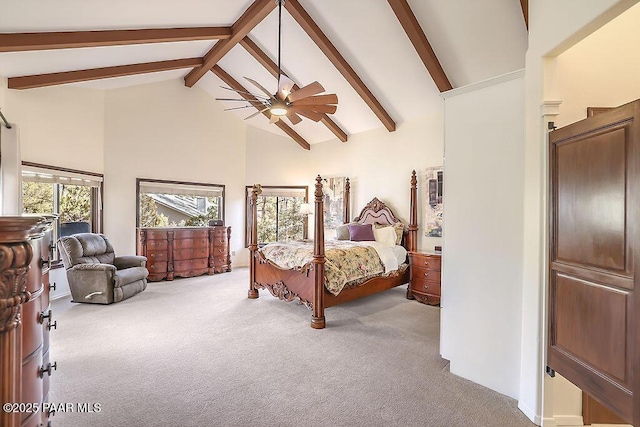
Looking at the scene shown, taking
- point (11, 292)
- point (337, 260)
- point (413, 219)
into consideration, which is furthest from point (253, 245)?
point (11, 292)

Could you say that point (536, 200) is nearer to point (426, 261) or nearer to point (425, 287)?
point (426, 261)

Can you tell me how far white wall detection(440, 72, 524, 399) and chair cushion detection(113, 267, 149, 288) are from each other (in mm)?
4495

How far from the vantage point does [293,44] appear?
5152mm

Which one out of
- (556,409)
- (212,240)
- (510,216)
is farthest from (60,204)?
(556,409)

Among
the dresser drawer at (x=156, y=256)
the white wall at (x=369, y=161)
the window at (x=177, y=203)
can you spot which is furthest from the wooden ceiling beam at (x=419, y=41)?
the dresser drawer at (x=156, y=256)

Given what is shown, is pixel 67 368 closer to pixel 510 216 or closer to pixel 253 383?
pixel 253 383

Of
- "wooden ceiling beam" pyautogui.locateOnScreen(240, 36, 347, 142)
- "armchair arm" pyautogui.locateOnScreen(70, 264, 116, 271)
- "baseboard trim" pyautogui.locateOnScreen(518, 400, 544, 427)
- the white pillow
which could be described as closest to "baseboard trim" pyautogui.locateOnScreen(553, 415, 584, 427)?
"baseboard trim" pyautogui.locateOnScreen(518, 400, 544, 427)

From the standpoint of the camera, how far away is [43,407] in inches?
60.3

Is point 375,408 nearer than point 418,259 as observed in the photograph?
Yes

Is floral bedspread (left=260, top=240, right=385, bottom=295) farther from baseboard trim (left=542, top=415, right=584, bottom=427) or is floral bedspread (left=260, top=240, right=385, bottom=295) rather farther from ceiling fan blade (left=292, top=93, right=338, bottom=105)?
baseboard trim (left=542, top=415, right=584, bottom=427)

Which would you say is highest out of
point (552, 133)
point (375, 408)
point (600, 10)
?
point (600, 10)

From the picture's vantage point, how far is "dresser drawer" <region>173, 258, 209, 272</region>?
6.26 metres

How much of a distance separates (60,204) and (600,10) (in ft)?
22.8

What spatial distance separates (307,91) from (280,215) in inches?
186
